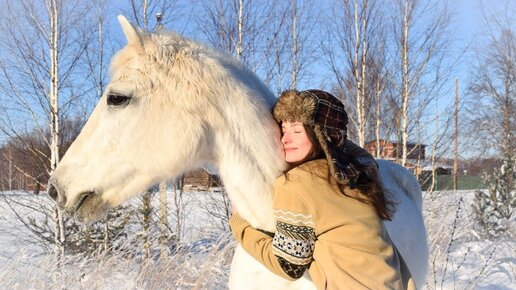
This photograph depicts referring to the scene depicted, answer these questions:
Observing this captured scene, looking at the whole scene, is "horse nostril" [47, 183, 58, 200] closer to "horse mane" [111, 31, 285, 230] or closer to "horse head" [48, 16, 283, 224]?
"horse head" [48, 16, 283, 224]

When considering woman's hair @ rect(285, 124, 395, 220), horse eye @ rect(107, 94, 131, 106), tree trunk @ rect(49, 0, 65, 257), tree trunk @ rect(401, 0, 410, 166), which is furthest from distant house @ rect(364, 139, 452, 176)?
horse eye @ rect(107, 94, 131, 106)

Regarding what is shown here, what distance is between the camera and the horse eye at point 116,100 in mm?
1641

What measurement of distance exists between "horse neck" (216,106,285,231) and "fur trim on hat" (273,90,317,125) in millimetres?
98

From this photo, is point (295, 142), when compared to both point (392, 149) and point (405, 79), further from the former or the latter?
point (392, 149)

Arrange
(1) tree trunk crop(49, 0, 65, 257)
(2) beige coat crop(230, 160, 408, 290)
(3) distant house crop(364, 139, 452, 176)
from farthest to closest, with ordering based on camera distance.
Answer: (3) distant house crop(364, 139, 452, 176) → (1) tree trunk crop(49, 0, 65, 257) → (2) beige coat crop(230, 160, 408, 290)

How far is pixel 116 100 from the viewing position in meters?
1.65

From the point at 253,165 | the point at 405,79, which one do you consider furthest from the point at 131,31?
the point at 405,79

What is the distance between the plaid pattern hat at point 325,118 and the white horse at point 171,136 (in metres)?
0.15

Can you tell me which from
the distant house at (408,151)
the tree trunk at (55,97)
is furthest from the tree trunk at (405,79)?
the tree trunk at (55,97)

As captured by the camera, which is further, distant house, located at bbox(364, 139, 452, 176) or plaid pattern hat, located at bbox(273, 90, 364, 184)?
distant house, located at bbox(364, 139, 452, 176)

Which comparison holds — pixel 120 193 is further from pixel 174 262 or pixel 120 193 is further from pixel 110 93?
pixel 174 262

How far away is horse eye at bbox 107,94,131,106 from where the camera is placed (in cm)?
164

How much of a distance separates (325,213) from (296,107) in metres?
0.40

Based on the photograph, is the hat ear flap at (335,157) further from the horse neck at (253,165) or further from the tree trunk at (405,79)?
the tree trunk at (405,79)
